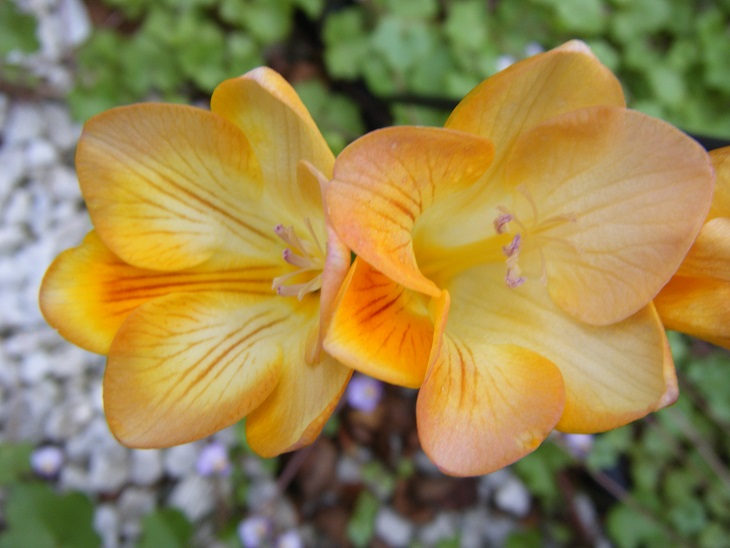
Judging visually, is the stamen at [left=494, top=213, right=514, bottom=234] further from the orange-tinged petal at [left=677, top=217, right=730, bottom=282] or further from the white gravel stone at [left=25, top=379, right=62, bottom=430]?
the white gravel stone at [left=25, top=379, right=62, bottom=430]

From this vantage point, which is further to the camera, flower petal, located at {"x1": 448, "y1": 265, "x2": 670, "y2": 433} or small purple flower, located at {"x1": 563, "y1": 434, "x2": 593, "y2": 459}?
small purple flower, located at {"x1": 563, "y1": 434, "x2": 593, "y2": 459}

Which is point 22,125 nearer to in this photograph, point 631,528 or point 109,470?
point 109,470

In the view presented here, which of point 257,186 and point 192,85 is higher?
point 257,186

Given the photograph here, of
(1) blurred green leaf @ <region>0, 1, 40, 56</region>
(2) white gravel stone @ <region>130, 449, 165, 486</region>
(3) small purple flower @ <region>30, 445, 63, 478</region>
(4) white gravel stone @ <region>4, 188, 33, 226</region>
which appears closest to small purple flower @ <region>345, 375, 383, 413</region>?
(2) white gravel stone @ <region>130, 449, 165, 486</region>

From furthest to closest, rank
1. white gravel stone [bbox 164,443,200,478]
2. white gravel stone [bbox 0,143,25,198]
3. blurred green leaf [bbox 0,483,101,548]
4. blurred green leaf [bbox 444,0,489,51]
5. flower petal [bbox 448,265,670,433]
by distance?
white gravel stone [bbox 0,143,25,198] → white gravel stone [bbox 164,443,200,478] → blurred green leaf [bbox 444,0,489,51] → blurred green leaf [bbox 0,483,101,548] → flower petal [bbox 448,265,670,433]

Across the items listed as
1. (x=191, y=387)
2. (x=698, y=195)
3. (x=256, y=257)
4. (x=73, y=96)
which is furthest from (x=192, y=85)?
(x=698, y=195)

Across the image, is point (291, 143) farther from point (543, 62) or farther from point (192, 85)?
point (192, 85)
